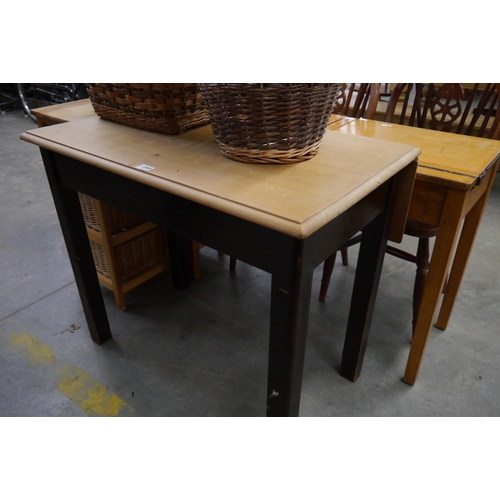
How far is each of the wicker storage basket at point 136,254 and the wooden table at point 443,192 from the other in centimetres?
96

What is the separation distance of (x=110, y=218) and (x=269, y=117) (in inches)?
42.0

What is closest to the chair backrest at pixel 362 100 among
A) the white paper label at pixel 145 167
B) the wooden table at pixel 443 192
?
the wooden table at pixel 443 192

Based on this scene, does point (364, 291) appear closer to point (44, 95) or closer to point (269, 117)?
point (269, 117)

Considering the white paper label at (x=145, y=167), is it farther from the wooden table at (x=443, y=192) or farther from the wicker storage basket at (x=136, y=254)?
the wicker storage basket at (x=136, y=254)

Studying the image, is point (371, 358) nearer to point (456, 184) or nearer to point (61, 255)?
point (456, 184)

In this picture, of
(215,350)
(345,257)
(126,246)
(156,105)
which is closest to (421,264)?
(345,257)

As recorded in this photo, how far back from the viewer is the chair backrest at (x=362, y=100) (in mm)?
1949

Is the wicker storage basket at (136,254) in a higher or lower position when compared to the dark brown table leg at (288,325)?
lower

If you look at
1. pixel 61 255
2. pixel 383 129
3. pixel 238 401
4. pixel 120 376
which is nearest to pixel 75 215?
pixel 120 376

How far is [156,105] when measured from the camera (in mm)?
1144

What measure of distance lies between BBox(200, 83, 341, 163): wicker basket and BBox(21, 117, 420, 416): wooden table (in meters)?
0.03

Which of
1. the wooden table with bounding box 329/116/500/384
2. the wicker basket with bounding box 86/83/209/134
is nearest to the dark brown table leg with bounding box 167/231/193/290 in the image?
the wicker basket with bounding box 86/83/209/134

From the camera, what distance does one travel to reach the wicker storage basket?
1.84 meters

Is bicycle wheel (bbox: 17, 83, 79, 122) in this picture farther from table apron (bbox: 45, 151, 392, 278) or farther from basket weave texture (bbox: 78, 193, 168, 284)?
table apron (bbox: 45, 151, 392, 278)
